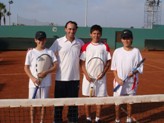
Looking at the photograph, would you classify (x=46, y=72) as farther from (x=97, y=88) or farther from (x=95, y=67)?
(x=97, y=88)

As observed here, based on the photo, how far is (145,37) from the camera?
29.3 m

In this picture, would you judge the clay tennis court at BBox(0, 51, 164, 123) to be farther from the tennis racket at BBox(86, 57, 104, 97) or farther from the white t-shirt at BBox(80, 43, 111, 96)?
the tennis racket at BBox(86, 57, 104, 97)

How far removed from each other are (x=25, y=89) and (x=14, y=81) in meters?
1.59

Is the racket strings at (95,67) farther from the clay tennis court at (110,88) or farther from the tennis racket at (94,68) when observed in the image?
the clay tennis court at (110,88)

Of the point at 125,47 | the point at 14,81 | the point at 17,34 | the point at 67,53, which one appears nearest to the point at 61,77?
the point at 67,53

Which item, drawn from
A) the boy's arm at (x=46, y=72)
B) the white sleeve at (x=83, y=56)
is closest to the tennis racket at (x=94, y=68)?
the white sleeve at (x=83, y=56)

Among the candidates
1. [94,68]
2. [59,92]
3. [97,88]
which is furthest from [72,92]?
[94,68]

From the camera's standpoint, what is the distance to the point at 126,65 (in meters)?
5.31

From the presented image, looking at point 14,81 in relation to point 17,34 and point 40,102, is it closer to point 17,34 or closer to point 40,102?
point 40,102

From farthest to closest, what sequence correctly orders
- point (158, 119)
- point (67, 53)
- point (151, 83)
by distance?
point (151, 83) < point (158, 119) < point (67, 53)

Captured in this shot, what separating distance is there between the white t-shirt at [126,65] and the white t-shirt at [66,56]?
2.35ft

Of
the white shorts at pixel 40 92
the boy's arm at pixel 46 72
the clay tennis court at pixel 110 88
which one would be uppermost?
the boy's arm at pixel 46 72

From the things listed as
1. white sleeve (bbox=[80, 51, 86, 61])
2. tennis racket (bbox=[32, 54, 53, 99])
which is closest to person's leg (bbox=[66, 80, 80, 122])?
white sleeve (bbox=[80, 51, 86, 61])

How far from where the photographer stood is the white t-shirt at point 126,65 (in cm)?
529
